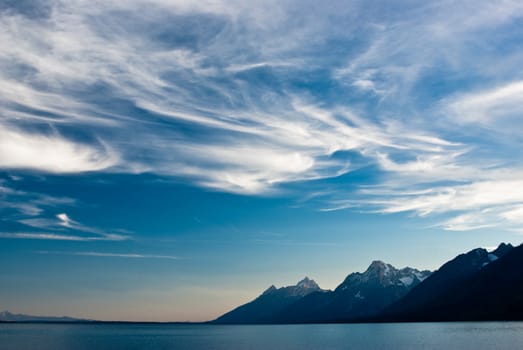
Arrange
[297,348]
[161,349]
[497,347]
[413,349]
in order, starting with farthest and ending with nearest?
[161,349], [297,348], [413,349], [497,347]

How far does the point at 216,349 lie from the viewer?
180875 millimetres

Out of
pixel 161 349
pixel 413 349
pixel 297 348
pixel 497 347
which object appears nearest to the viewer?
pixel 497 347

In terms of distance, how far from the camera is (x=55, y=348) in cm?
Result: 18512

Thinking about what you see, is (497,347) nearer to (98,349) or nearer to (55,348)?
(98,349)

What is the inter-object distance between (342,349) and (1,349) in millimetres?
122099

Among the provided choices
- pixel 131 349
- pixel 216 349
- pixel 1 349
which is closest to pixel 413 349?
pixel 216 349

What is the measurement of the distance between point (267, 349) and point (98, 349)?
211ft

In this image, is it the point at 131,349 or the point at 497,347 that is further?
the point at 131,349

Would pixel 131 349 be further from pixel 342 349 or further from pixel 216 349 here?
pixel 342 349

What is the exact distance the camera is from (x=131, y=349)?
185250 millimetres

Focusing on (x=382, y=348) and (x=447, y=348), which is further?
(x=382, y=348)

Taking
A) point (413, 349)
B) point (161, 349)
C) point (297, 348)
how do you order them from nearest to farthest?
1. point (413, 349)
2. point (297, 348)
3. point (161, 349)

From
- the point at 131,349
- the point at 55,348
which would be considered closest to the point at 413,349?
the point at 131,349

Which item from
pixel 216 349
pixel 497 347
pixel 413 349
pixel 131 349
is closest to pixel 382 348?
pixel 413 349
